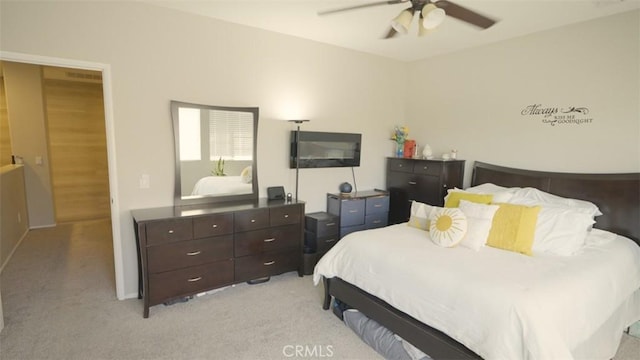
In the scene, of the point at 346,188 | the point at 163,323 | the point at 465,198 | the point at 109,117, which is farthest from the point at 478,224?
the point at 109,117

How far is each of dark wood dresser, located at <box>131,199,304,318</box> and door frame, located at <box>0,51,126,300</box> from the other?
187 millimetres

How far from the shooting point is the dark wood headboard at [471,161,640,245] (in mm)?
2891

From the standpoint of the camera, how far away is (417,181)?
4.45 m

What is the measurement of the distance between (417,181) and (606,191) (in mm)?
1952

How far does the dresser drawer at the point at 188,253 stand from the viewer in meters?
2.81

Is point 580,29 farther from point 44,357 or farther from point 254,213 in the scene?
point 44,357

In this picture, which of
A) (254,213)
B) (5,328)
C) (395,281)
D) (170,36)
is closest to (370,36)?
(170,36)

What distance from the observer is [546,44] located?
3496 mm

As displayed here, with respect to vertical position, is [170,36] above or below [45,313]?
above

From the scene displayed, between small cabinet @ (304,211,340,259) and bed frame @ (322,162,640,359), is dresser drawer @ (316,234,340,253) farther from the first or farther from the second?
bed frame @ (322,162,640,359)

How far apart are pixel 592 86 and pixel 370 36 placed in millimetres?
2316

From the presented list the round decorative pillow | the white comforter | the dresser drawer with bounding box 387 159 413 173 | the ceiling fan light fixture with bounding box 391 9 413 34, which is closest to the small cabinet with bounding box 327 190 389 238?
the dresser drawer with bounding box 387 159 413 173

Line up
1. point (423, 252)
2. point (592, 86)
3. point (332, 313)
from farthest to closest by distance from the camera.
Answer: point (592, 86), point (332, 313), point (423, 252)

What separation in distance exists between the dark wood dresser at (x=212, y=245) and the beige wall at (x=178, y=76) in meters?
0.50
